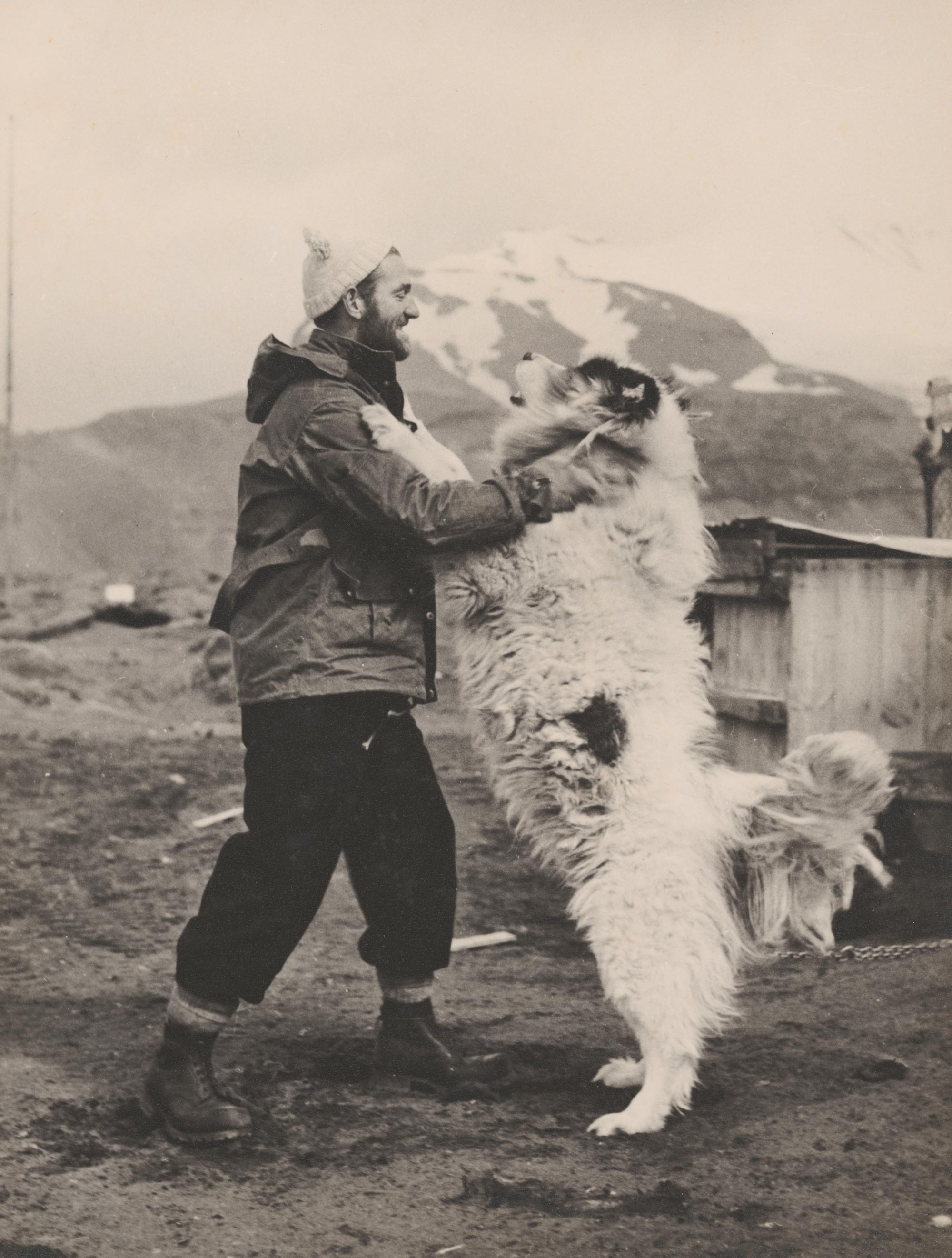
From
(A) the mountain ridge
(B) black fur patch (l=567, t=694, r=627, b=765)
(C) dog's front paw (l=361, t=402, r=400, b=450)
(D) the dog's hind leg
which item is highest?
(A) the mountain ridge

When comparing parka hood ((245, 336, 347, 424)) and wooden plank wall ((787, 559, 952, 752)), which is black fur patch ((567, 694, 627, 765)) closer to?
parka hood ((245, 336, 347, 424))

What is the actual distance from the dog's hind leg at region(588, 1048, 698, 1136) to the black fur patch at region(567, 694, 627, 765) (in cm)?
79

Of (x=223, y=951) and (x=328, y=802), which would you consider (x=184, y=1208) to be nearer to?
(x=223, y=951)

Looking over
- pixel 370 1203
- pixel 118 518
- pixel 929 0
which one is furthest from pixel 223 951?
pixel 118 518

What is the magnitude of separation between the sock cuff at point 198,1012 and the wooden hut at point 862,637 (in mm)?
3345

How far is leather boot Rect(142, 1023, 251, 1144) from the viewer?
10.3 ft

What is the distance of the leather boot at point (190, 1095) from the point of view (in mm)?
3137

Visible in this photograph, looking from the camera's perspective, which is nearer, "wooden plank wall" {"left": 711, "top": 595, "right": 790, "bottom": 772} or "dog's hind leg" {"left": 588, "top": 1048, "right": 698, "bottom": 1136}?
"dog's hind leg" {"left": 588, "top": 1048, "right": 698, "bottom": 1136}

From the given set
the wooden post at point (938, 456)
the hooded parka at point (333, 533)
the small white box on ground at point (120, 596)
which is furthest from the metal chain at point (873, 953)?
the small white box on ground at point (120, 596)

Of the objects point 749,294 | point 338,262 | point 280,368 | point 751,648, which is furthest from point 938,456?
point 749,294

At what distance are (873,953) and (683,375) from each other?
8.53 m

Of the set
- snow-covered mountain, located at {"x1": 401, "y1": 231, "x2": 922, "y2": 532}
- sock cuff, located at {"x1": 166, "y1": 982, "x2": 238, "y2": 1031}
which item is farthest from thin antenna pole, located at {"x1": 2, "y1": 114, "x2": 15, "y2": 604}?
sock cuff, located at {"x1": 166, "y1": 982, "x2": 238, "y2": 1031}

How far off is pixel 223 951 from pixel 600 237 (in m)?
9.11

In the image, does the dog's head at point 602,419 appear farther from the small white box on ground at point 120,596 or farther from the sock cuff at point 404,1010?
the small white box on ground at point 120,596
